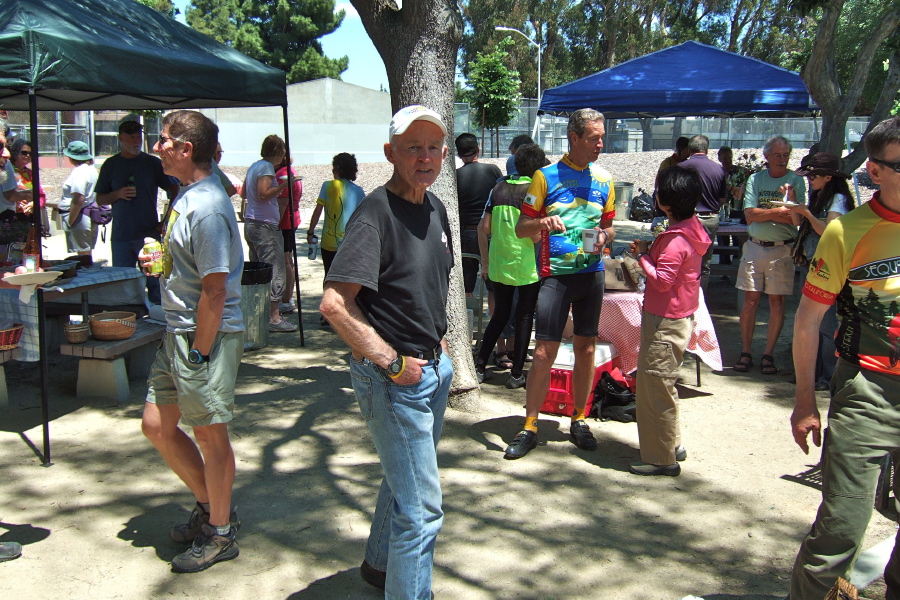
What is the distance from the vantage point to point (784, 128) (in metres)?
27.6

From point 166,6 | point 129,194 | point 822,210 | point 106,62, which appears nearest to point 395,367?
point 106,62

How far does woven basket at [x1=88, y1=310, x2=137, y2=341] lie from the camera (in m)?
Result: 5.39

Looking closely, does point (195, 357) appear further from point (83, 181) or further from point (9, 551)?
point (83, 181)

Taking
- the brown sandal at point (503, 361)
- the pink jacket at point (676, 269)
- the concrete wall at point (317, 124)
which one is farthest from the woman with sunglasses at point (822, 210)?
the concrete wall at point (317, 124)

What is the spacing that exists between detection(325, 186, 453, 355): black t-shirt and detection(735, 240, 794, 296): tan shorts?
14.8 ft

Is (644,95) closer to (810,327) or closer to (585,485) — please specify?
(585,485)

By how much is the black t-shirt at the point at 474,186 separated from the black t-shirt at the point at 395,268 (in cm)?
430

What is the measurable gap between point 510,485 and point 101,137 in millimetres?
28548

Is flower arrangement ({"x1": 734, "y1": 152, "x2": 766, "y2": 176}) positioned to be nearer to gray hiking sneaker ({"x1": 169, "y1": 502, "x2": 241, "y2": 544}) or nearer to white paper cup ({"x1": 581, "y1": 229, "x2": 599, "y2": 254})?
white paper cup ({"x1": 581, "y1": 229, "x2": 599, "y2": 254})

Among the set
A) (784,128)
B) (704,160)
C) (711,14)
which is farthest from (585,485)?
(711,14)

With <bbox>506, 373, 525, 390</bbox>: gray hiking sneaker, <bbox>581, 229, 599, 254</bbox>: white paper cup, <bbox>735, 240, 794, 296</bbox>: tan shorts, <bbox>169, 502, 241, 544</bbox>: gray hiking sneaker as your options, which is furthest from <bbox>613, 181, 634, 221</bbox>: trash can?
<bbox>169, 502, 241, 544</bbox>: gray hiking sneaker

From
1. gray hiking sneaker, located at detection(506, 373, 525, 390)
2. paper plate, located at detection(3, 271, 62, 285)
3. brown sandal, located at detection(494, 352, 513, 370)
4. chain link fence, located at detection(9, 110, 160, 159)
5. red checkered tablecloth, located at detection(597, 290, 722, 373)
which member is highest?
chain link fence, located at detection(9, 110, 160, 159)

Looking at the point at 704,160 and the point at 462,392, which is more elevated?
the point at 704,160

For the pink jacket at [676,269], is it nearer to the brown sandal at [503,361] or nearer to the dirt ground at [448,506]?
the dirt ground at [448,506]
